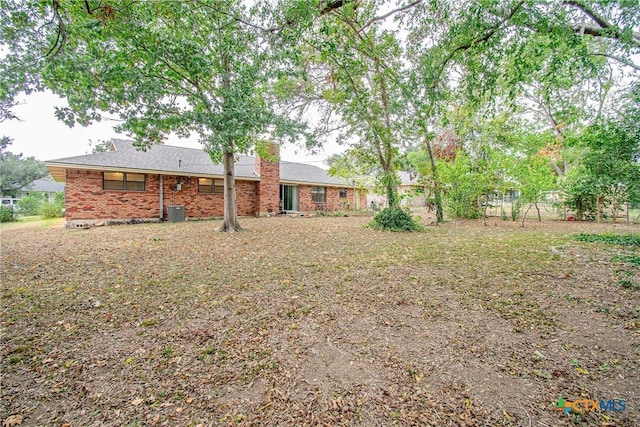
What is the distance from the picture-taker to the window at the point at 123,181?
41.1 feet

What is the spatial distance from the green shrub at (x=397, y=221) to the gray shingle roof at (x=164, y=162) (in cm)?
896

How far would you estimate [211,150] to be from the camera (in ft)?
Answer: 29.5

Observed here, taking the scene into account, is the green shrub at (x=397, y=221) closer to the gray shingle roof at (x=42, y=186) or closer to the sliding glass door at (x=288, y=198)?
the sliding glass door at (x=288, y=198)

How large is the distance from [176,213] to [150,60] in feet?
27.5

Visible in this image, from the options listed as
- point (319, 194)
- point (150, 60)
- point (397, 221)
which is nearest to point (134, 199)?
point (150, 60)

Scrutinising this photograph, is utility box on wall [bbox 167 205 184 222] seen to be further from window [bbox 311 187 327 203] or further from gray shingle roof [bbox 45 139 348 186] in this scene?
window [bbox 311 187 327 203]

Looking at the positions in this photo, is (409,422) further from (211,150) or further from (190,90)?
(190,90)

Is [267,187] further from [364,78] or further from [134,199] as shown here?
[364,78]

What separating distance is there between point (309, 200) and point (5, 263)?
15916mm

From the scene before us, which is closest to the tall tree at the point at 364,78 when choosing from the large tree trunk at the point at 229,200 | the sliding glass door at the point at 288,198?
the large tree trunk at the point at 229,200

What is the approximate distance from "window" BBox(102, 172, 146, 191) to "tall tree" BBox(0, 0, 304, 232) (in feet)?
16.9

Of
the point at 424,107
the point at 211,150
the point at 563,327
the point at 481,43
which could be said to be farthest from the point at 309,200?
the point at 563,327

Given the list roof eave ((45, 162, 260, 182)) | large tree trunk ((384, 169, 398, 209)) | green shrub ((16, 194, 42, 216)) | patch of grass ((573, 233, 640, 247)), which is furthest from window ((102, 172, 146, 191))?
patch of grass ((573, 233, 640, 247))

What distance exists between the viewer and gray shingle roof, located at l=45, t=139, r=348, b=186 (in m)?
12.0
